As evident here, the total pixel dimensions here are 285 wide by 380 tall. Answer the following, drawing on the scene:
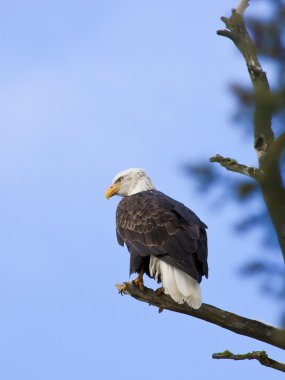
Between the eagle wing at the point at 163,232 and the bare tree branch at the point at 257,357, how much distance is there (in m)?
1.03

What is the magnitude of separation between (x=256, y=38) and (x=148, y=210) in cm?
453

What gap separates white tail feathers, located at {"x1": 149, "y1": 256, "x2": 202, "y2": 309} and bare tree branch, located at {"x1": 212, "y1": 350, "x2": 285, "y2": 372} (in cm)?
60

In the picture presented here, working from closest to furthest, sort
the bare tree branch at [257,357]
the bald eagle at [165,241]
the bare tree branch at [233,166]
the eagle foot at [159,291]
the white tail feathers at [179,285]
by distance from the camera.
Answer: the bare tree branch at [233,166]
the bare tree branch at [257,357]
the white tail feathers at [179,285]
the bald eagle at [165,241]
the eagle foot at [159,291]

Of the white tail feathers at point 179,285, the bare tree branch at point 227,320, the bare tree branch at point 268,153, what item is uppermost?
the white tail feathers at point 179,285

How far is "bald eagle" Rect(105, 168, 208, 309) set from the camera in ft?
20.9

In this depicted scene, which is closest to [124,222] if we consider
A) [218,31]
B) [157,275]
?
[157,275]

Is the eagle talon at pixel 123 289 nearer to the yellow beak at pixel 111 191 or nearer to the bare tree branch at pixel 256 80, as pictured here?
the yellow beak at pixel 111 191

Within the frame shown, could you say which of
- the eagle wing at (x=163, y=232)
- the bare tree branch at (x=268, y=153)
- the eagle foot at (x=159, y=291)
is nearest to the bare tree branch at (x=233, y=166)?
the bare tree branch at (x=268, y=153)

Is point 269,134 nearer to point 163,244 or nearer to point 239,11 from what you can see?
point 239,11

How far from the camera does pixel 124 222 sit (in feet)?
24.9

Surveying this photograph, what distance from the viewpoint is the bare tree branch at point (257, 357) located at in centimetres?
545

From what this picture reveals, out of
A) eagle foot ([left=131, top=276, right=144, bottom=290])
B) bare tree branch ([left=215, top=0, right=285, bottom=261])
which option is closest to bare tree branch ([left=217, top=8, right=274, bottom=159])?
bare tree branch ([left=215, top=0, right=285, bottom=261])

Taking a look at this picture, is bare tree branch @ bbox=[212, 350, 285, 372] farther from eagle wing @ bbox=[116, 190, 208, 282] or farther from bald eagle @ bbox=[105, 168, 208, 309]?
eagle wing @ bbox=[116, 190, 208, 282]

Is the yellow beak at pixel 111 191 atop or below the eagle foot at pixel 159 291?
atop
